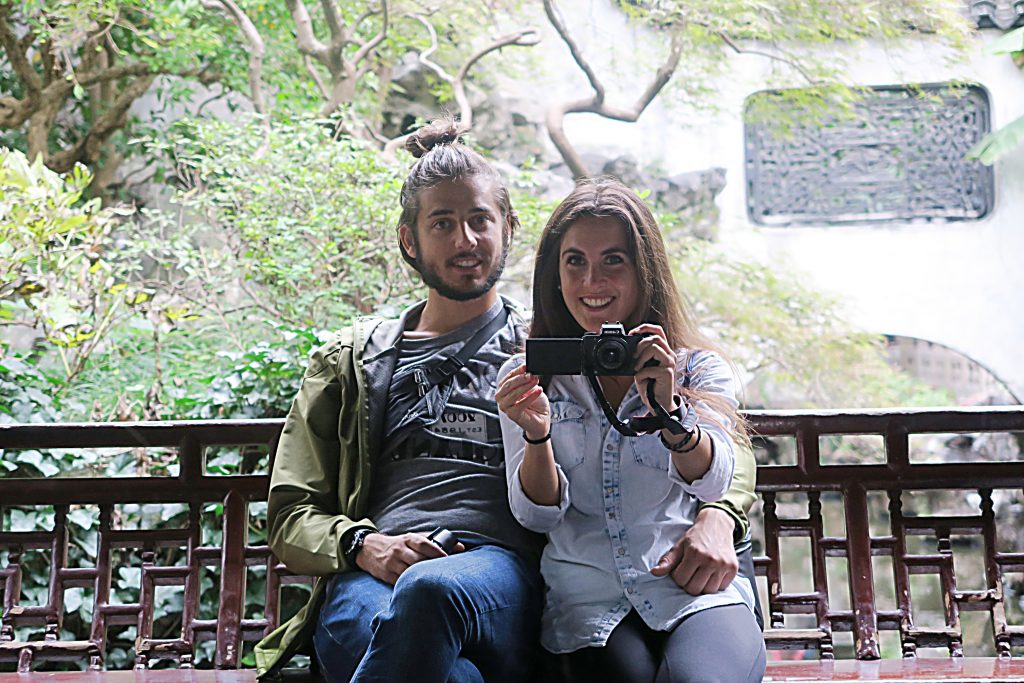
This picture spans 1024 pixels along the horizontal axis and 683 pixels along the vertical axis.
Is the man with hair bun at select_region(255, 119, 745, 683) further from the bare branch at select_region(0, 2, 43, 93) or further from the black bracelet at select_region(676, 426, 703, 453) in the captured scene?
the bare branch at select_region(0, 2, 43, 93)

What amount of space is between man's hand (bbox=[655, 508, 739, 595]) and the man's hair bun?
86cm

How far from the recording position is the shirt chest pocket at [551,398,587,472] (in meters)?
1.60

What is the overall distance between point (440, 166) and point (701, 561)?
0.83 meters

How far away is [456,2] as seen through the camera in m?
4.65

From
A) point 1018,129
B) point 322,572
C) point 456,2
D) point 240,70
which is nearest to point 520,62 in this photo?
point 456,2

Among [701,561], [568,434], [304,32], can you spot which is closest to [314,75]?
[304,32]

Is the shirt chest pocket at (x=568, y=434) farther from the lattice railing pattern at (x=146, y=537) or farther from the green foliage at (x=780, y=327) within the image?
the green foliage at (x=780, y=327)

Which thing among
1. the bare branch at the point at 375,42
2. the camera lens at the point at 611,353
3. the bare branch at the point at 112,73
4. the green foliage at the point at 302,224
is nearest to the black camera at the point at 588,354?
the camera lens at the point at 611,353

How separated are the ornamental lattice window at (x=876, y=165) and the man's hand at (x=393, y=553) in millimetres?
3849

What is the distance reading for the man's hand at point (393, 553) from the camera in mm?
1576

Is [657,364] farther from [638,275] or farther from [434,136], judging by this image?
[434,136]

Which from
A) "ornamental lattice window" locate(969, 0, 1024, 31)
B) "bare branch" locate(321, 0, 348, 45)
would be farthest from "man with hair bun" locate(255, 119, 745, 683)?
"ornamental lattice window" locate(969, 0, 1024, 31)

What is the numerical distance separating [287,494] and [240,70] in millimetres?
3284

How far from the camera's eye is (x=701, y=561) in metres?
1.48
